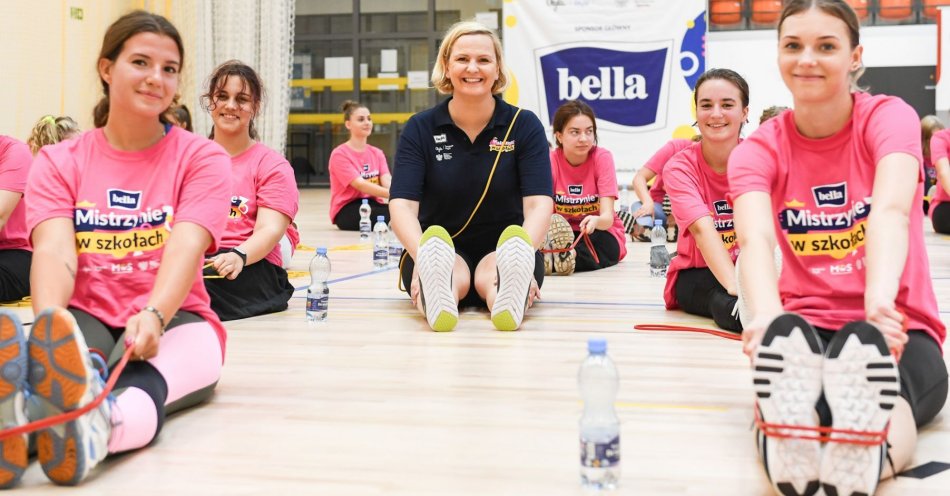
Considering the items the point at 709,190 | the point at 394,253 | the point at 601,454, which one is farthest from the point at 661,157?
the point at 601,454

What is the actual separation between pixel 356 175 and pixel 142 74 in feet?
19.4

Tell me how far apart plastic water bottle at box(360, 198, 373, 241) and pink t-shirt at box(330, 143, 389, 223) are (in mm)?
247

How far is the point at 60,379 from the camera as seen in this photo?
1.69 m

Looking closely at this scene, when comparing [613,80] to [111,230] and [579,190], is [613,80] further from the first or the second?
[111,230]

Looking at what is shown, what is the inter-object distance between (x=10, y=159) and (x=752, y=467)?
3.25m

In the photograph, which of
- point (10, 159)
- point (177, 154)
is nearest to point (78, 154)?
point (177, 154)

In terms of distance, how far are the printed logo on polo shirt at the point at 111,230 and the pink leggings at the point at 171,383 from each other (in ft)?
0.69

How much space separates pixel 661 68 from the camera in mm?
10109

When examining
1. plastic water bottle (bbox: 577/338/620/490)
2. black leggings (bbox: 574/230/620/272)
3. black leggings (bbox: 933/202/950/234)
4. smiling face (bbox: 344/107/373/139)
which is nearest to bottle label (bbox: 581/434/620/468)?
plastic water bottle (bbox: 577/338/620/490)

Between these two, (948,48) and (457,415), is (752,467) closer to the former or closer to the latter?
(457,415)

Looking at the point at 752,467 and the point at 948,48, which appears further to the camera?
the point at 948,48

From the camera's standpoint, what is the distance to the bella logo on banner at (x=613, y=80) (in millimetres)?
10094

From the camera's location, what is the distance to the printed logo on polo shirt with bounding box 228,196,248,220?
3736 mm

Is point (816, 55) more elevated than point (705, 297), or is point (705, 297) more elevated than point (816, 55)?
point (816, 55)
